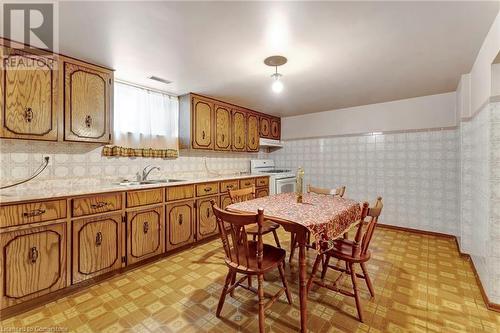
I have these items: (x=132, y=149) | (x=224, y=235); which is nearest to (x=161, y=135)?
(x=132, y=149)

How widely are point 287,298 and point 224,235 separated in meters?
0.78

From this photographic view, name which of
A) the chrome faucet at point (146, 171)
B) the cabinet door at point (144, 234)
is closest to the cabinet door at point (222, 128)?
the chrome faucet at point (146, 171)

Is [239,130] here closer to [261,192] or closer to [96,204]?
[261,192]

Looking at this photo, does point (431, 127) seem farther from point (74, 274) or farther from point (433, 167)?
point (74, 274)

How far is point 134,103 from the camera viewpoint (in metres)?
2.98

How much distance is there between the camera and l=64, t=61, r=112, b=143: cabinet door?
2211 mm

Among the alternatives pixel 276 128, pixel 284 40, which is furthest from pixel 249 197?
pixel 276 128

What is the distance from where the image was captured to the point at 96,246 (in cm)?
217

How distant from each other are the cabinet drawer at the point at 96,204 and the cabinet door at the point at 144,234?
187 millimetres

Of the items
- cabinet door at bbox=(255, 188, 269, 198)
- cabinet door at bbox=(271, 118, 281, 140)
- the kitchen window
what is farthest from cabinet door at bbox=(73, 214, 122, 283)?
cabinet door at bbox=(271, 118, 281, 140)

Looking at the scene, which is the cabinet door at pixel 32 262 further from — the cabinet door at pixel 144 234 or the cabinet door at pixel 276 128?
Result: the cabinet door at pixel 276 128

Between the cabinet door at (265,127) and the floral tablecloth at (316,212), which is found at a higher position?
the cabinet door at (265,127)

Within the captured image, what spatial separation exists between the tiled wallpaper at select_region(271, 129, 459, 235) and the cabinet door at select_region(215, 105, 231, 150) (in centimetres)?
190

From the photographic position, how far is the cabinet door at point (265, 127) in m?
4.73
